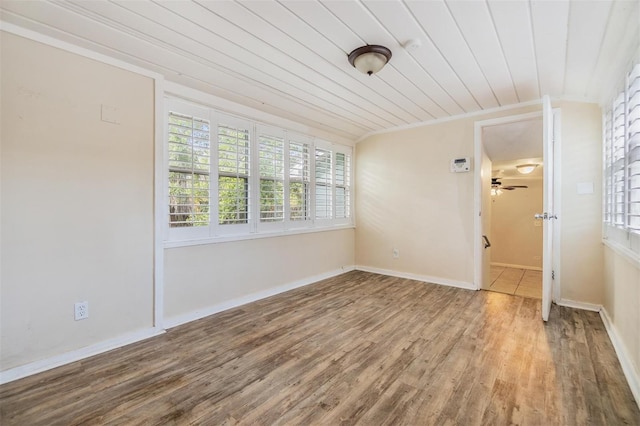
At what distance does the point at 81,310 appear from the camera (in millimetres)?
2162

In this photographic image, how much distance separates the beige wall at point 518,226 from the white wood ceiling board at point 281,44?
5498 millimetres

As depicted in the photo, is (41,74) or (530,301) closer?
(41,74)

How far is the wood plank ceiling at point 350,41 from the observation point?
5.74ft

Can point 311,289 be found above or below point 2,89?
below

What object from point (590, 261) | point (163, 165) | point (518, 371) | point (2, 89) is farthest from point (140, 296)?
point (590, 261)

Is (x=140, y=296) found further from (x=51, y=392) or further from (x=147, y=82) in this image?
(x=147, y=82)

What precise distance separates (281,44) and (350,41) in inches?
20.0

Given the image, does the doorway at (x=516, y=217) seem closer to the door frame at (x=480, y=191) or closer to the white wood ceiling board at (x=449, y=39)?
the door frame at (x=480, y=191)

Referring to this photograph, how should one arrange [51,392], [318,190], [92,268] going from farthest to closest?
[318,190] < [92,268] < [51,392]

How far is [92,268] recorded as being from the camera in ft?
7.29

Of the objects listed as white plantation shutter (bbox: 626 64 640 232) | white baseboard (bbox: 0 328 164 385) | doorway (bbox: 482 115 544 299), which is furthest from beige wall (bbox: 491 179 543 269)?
white baseboard (bbox: 0 328 164 385)

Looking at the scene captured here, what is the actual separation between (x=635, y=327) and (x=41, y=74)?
428 cm

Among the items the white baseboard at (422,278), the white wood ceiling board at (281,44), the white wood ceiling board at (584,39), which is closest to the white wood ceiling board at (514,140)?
the white wood ceiling board at (584,39)

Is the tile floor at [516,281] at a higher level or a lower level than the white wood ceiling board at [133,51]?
lower
